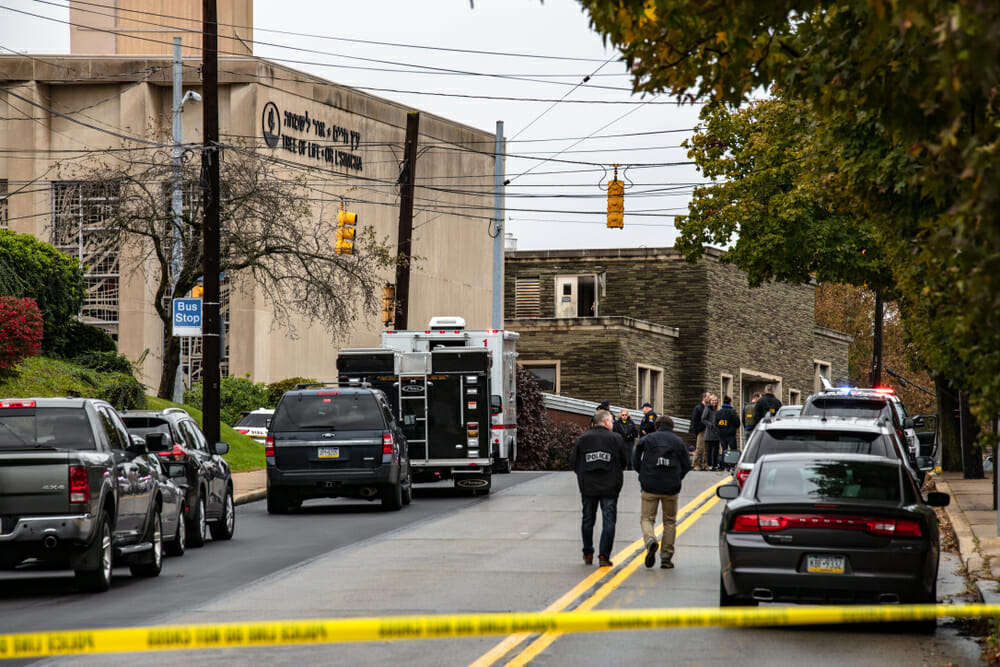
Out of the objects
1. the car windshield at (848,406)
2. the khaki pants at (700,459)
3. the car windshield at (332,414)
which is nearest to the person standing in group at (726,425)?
the khaki pants at (700,459)

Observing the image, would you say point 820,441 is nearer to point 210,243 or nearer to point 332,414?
point 332,414

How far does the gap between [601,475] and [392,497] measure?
26.0 ft

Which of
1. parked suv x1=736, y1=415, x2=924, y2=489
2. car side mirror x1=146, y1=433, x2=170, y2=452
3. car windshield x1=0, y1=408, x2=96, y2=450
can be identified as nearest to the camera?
car windshield x1=0, y1=408, x2=96, y2=450

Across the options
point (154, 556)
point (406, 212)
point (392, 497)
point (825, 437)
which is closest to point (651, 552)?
point (825, 437)

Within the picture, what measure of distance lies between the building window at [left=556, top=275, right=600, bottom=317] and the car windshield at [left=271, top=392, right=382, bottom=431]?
32.4 metres

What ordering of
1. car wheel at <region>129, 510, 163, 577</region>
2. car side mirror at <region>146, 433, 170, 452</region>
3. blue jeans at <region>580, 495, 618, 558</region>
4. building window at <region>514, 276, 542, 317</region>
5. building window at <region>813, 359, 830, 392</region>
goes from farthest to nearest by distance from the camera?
building window at <region>813, 359, 830, 392</region> < building window at <region>514, 276, 542, 317</region> < blue jeans at <region>580, 495, 618, 558</region> < car side mirror at <region>146, 433, 170, 452</region> < car wheel at <region>129, 510, 163, 577</region>

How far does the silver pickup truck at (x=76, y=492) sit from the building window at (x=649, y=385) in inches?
1488

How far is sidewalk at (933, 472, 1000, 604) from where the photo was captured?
14.5m

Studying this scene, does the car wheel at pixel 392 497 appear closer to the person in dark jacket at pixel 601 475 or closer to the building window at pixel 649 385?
the person in dark jacket at pixel 601 475

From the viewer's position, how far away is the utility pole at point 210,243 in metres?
25.4

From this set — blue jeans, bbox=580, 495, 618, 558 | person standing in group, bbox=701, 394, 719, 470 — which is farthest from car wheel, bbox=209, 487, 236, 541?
person standing in group, bbox=701, 394, 719, 470

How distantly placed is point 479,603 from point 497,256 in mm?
27010

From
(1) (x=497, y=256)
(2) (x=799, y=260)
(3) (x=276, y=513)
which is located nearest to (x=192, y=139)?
(1) (x=497, y=256)

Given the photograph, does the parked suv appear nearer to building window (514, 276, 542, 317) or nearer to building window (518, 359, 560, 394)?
building window (518, 359, 560, 394)
